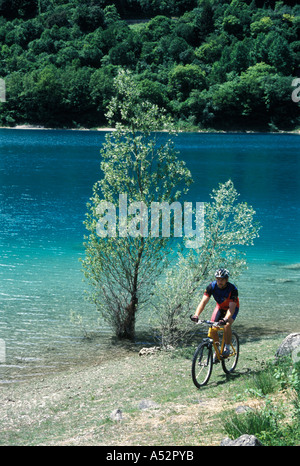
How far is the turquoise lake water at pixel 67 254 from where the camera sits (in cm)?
2055

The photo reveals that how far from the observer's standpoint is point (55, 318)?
22938 millimetres

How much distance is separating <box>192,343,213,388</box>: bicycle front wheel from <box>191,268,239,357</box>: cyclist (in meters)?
0.39

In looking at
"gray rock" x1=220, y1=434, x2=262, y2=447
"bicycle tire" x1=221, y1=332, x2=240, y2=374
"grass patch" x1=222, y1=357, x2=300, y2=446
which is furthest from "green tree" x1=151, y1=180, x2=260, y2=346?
"gray rock" x1=220, y1=434, x2=262, y2=447

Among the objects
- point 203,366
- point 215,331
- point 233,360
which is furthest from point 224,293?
A: point 233,360

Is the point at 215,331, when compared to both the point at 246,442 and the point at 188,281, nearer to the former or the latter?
the point at 246,442

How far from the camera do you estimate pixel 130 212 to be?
20656 millimetres

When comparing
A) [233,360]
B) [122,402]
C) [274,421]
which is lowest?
[122,402]

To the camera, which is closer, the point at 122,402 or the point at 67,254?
the point at 122,402

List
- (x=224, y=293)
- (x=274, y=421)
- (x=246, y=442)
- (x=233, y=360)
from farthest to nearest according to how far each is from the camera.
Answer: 1. (x=233, y=360)
2. (x=224, y=293)
3. (x=274, y=421)
4. (x=246, y=442)

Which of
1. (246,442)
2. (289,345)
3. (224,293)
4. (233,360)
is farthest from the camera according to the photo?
(233,360)

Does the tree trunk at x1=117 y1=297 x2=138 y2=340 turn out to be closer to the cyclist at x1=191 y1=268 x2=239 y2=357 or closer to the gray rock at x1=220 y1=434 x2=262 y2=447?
the cyclist at x1=191 y1=268 x2=239 y2=357

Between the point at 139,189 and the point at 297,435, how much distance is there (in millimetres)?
13003

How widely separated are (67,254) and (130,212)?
15542mm

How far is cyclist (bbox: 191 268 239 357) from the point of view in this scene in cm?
1342
